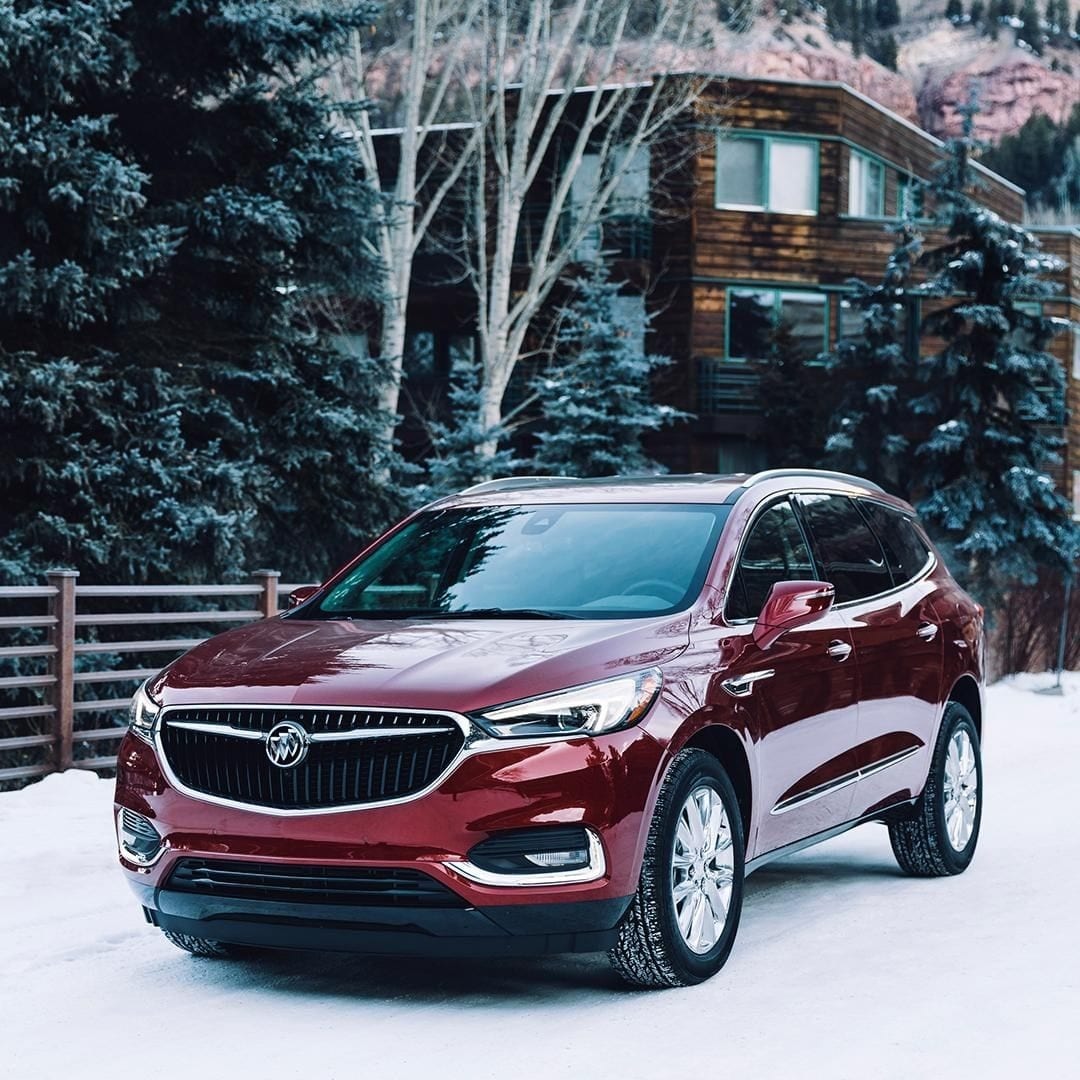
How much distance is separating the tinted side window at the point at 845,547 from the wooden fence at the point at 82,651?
224 inches

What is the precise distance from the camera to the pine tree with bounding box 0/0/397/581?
1512 cm

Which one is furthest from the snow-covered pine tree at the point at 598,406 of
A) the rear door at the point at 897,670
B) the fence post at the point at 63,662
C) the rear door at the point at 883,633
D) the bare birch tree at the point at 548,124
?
the rear door at the point at 883,633

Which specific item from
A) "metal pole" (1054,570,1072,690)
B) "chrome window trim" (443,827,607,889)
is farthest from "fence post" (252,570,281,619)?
"metal pole" (1054,570,1072,690)

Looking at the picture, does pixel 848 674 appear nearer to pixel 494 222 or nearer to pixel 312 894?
pixel 312 894

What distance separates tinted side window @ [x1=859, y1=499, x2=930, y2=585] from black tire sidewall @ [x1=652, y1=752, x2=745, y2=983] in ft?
7.99

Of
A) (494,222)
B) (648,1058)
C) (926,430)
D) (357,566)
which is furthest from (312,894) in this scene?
(494,222)

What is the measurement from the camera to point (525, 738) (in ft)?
19.8

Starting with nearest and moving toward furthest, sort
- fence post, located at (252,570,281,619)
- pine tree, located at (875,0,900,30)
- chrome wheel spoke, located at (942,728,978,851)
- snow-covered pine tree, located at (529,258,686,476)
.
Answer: chrome wheel spoke, located at (942,728,978,851) → fence post, located at (252,570,281,619) → snow-covered pine tree, located at (529,258,686,476) → pine tree, located at (875,0,900,30)

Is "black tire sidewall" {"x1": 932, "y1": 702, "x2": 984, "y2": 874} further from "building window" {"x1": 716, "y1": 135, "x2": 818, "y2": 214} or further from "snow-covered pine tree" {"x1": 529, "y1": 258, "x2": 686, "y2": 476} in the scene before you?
"building window" {"x1": 716, "y1": 135, "x2": 818, "y2": 214}

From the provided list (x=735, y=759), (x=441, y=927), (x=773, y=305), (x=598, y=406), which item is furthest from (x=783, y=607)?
(x=773, y=305)

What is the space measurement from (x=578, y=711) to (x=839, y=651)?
2.06m

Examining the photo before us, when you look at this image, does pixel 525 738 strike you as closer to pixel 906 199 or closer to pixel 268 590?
pixel 268 590

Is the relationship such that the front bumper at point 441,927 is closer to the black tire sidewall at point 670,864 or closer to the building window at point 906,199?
the black tire sidewall at point 670,864

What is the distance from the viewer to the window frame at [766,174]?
39.2 m
